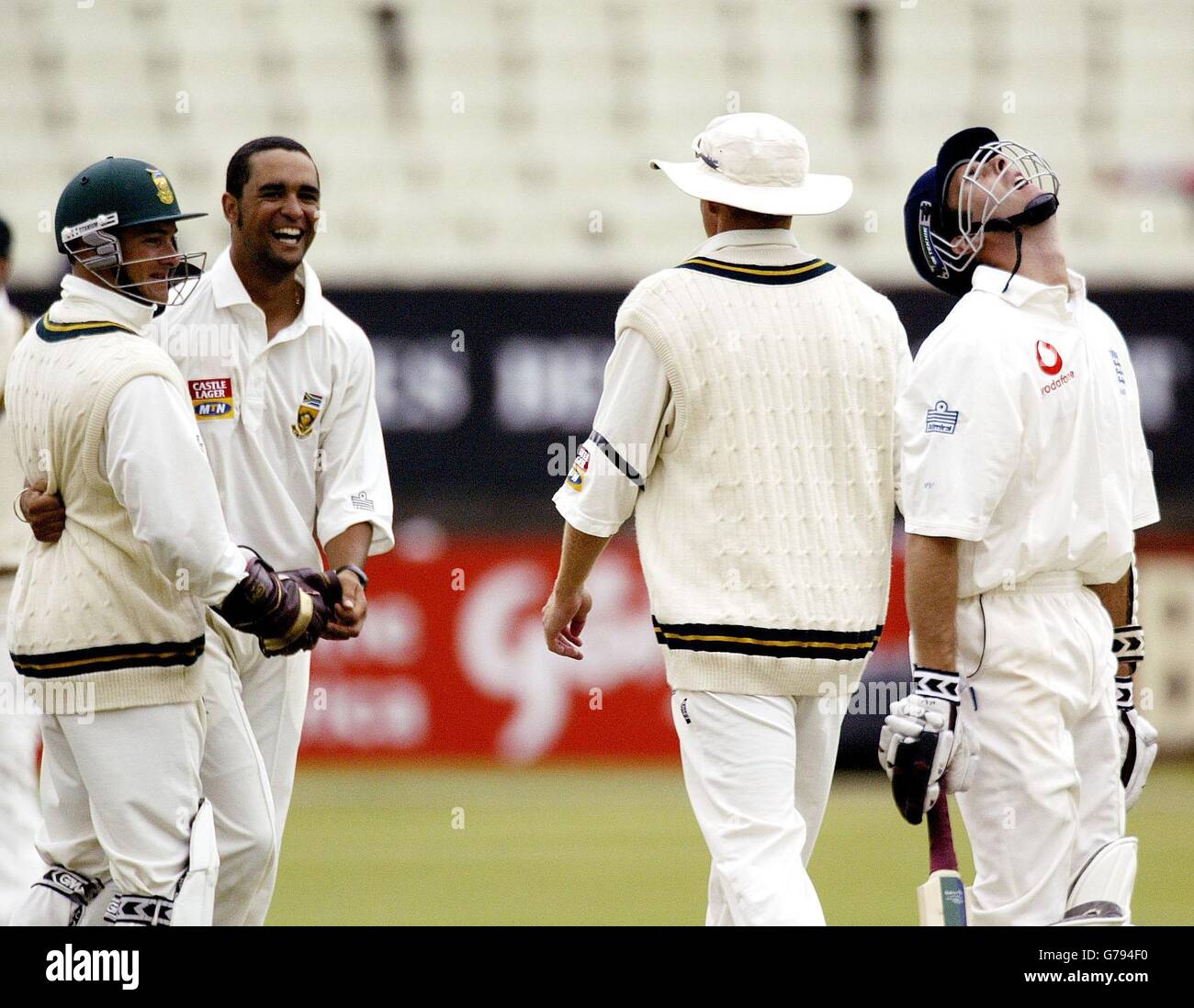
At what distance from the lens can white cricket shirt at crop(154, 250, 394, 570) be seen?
185 inches

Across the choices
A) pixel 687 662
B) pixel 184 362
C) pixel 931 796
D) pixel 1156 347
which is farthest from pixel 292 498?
pixel 1156 347

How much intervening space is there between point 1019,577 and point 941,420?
1.29ft

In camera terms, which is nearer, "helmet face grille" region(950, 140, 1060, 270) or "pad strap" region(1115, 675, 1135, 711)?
"helmet face grille" region(950, 140, 1060, 270)

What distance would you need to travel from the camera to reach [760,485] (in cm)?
412

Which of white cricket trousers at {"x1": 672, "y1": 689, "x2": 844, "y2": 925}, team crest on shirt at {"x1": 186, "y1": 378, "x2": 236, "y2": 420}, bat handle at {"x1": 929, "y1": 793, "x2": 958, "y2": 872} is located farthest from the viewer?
team crest on shirt at {"x1": 186, "y1": 378, "x2": 236, "y2": 420}

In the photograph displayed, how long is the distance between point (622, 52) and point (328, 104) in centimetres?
220

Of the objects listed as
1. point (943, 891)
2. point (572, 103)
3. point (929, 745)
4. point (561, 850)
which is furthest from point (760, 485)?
point (572, 103)

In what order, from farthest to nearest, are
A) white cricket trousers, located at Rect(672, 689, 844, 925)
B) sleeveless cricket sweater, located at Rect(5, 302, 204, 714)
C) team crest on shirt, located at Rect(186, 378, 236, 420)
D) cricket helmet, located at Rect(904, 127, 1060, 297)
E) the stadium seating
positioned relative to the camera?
the stadium seating, team crest on shirt, located at Rect(186, 378, 236, 420), cricket helmet, located at Rect(904, 127, 1060, 297), sleeveless cricket sweater, located at Rect(5, 302, 204, 714), white cricket trousers, located at Rect(672, 689, 844, 925)

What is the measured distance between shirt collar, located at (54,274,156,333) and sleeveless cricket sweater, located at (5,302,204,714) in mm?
32

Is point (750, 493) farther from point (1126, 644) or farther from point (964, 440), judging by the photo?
point (1126, 644)

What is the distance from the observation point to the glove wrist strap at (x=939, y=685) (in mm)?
4073

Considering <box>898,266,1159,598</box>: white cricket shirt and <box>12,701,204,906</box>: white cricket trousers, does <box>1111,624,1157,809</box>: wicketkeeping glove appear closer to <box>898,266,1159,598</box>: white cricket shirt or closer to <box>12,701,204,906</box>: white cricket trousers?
<box>898,266,1159,598</box>: white cricket shirt

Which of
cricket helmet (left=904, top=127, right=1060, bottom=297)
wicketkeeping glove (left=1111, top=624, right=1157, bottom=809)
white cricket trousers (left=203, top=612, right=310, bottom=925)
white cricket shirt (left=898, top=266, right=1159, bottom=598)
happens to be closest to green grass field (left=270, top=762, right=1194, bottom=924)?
white cricket trousers (left=203, top=612, right=310, bottom=925)
